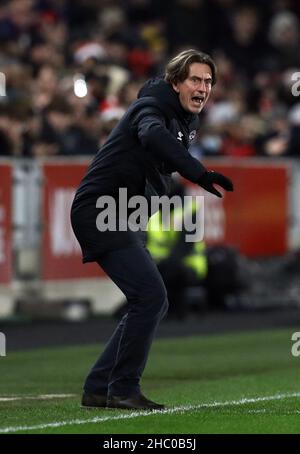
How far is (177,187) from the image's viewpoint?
17.4m

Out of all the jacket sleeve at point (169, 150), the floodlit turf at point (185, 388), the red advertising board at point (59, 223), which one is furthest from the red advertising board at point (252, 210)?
the jacket sleeve at point (169, 150)

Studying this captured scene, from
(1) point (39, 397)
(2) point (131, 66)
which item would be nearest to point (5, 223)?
(2) point (131, 66)

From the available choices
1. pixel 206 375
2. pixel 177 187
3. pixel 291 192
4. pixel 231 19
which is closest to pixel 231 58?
pixel 231 19

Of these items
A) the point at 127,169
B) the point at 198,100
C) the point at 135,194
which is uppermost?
the point at 198,100

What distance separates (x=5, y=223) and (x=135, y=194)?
785 centimetres

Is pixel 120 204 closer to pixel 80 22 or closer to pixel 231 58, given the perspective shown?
pixel 80 22

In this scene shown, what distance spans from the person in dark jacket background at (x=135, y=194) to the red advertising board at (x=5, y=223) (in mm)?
7644

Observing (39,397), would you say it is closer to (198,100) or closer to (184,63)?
(198,100)

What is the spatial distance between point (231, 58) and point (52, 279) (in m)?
9.22

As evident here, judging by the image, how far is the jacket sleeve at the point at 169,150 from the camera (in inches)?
332

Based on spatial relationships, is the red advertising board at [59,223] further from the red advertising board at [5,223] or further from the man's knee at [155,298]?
the man's knee at [155,298]

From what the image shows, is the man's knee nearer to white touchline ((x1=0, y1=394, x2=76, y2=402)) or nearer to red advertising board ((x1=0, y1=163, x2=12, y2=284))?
white touchline ((x1=0, y1=394, x2=76, y2=402))

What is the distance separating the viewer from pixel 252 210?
65.5 ft

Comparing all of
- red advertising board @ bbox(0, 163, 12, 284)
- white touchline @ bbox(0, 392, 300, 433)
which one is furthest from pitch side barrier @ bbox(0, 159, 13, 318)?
white touchline @ bbox(0, 392, 300, 433)
